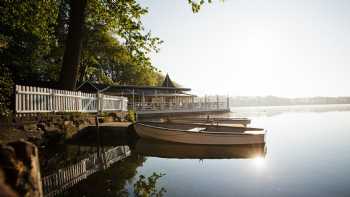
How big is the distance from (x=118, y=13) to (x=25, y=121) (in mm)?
6677

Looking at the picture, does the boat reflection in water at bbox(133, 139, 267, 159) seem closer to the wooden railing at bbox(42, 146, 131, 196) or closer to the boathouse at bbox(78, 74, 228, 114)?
the wooden railing at bbox(42, 146, 131, 196)

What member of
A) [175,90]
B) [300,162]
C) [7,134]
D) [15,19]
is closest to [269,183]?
[300,162]

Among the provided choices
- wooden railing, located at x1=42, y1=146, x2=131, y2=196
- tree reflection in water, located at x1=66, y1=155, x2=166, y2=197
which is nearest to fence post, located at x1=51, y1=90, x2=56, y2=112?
wooden railing, located at x1=42, y1=146, x2=131, y2=196

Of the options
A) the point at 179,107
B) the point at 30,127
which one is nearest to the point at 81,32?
→ the point at 30,127

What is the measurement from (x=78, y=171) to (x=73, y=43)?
24.2 ft

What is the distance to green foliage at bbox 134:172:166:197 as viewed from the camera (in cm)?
547

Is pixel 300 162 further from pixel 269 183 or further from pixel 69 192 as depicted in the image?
pixel 69 192

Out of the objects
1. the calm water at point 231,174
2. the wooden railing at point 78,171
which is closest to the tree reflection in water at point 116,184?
the calm water at point 231,174

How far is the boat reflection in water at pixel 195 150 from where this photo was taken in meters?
9.96

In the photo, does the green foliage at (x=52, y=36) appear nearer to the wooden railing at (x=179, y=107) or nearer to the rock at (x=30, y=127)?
the rock at (x=30, y=127)

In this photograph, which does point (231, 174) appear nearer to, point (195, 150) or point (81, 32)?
point (195, 150)

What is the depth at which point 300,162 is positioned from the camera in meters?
9.40

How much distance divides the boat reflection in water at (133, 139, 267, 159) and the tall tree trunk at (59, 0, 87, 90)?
4.88 meters

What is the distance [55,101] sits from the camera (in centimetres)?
1104
